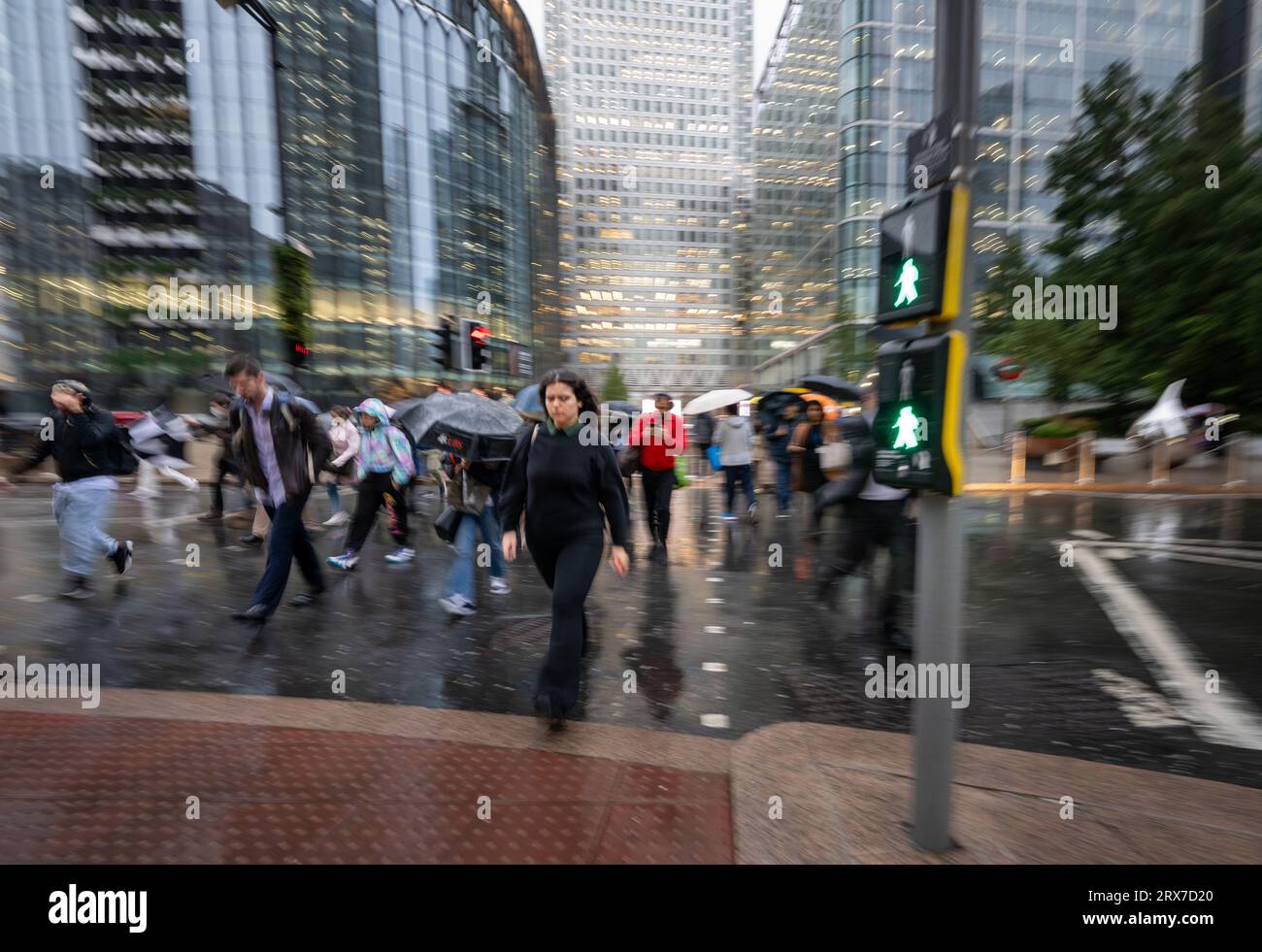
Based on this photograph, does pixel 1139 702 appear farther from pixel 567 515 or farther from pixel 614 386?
pixel 614 386

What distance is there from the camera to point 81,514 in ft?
19.5

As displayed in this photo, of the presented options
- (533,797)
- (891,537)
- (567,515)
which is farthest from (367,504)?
(891,537)

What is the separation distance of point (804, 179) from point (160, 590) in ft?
215

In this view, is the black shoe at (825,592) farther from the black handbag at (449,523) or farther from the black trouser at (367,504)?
the black trouser at (367,504)

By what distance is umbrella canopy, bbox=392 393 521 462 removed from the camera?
533cm

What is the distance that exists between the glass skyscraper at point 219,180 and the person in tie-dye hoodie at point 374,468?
105 feet

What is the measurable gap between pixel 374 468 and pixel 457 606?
2165 millimetres

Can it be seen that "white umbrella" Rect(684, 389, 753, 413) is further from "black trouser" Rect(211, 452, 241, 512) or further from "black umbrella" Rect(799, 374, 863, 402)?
"black trouser" Rect(211, 452, 241, 512)

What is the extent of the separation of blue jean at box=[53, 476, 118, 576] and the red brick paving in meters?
3.09

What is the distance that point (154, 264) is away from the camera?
A: 39375 mm

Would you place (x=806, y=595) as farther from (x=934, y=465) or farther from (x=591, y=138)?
(x=591, y=138)

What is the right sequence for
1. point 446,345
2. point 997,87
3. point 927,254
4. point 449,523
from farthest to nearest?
point 997,87 → point 446,345 → point 449,523 → point 927,254
